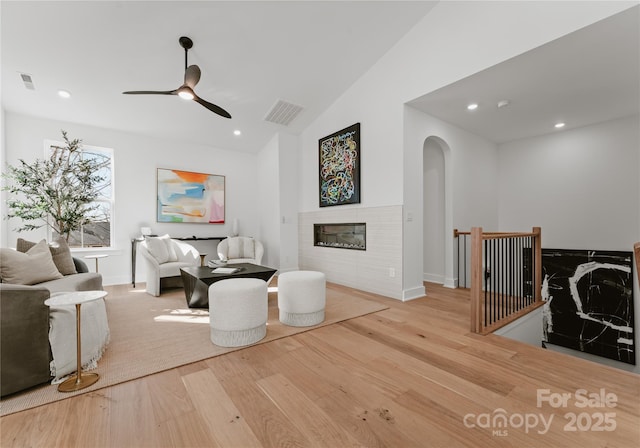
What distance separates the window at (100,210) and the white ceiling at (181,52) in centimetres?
53

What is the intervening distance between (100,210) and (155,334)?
11.4ft

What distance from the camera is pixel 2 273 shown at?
2318 mm

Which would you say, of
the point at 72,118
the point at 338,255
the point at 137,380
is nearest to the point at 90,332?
the point at 137,380

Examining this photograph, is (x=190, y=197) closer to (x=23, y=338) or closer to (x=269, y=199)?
(x=269, y=199)

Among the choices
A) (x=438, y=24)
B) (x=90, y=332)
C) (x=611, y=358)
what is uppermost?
(x=438, y=24)

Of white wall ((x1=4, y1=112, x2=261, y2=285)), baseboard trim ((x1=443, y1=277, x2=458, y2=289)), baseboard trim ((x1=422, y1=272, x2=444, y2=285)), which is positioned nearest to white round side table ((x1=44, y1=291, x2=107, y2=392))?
white wall ((x1=4, y1=112, x2=261, y2=285))

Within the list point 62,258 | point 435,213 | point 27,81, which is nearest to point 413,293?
point 435,213

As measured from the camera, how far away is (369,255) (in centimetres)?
415

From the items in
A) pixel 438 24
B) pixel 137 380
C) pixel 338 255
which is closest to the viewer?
pixel 137 380

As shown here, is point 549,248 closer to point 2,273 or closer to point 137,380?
point 137,380

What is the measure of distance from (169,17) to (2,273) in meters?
2.87

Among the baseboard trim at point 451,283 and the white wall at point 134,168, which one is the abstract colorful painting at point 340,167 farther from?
the white wall at point 134,168

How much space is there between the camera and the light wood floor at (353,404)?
124cm

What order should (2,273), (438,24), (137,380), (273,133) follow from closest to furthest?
(137,380)
(2,273)
(438,24)
(273,133)
